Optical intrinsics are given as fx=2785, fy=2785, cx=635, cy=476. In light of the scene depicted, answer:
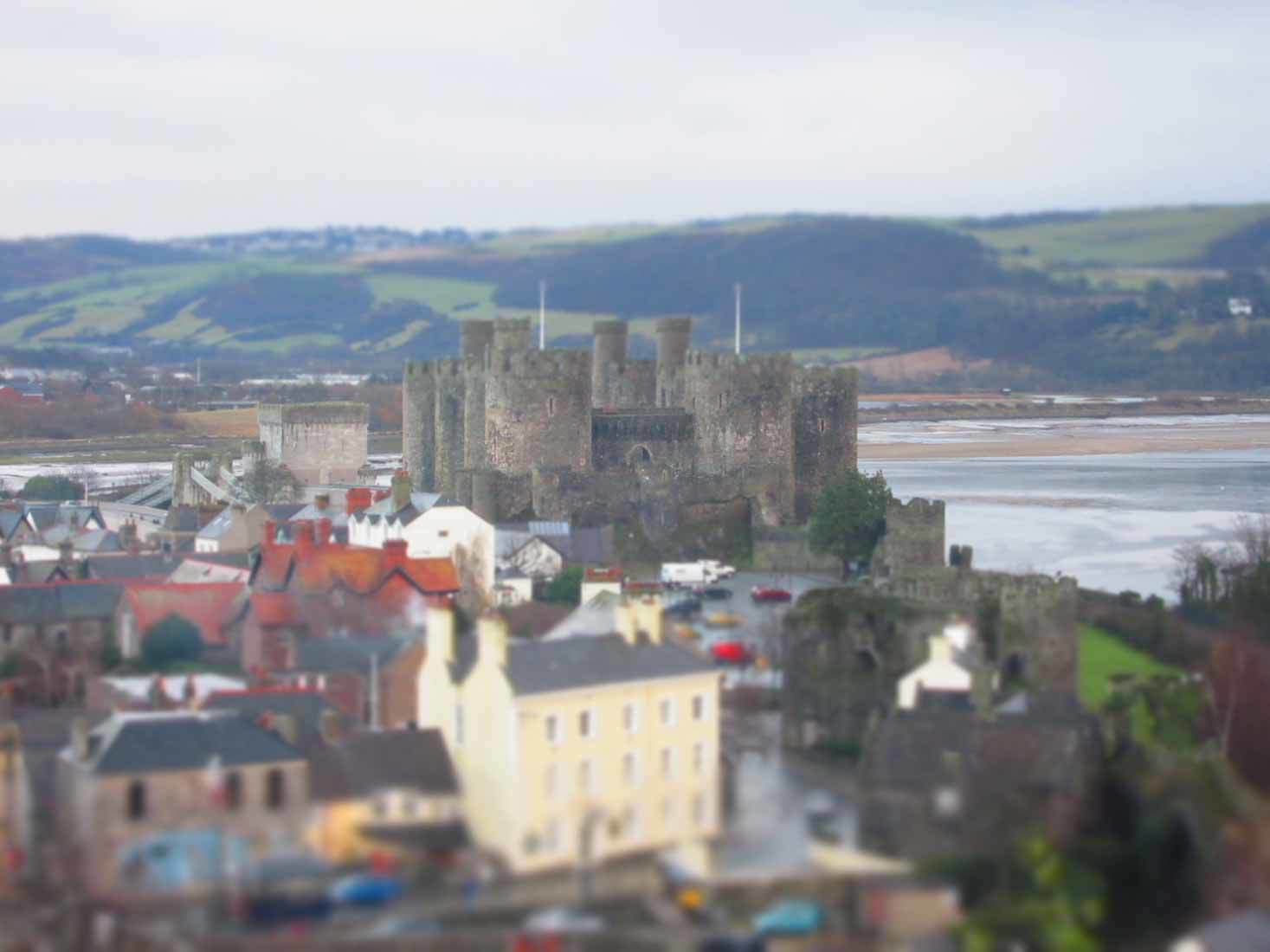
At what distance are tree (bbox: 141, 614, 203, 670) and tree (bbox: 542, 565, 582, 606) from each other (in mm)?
5111

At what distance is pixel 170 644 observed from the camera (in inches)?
1115

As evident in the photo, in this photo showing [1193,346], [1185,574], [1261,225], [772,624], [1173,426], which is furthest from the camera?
[1261,225]

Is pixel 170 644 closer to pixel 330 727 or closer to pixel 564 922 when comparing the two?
pixel 330 727

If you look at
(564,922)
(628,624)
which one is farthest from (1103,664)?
(564,922)

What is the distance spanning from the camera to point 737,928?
58.3 ft

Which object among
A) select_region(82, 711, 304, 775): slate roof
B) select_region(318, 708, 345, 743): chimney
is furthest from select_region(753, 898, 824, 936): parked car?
select_region(318, 708, 345, 743): chimney

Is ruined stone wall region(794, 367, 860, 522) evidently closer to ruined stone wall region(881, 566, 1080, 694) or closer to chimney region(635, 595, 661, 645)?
ruined stone wall region(881, 566, 1080, 694)

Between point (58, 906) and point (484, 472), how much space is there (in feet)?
80.6

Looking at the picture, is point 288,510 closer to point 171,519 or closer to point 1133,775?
point 171,519

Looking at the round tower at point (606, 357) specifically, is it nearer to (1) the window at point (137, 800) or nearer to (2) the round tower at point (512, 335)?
(2) the round tower at point (512, 335)

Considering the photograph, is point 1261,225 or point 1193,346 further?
point 1261,225

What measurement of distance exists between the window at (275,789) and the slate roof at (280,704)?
2189mm

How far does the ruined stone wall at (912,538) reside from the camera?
3694 cm

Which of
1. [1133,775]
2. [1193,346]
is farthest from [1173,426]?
[1133,775]
